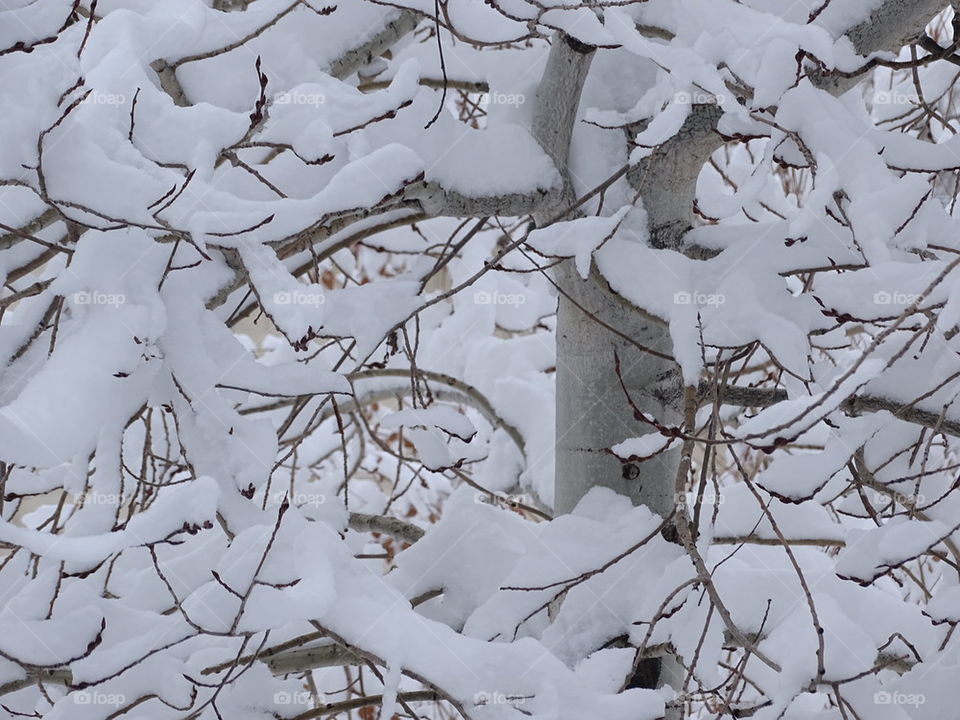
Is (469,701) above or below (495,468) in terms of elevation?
above

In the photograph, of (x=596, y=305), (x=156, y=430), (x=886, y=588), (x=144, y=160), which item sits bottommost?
(x=886, y=588)

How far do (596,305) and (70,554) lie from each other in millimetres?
1147

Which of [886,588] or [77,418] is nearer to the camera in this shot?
[77,418]

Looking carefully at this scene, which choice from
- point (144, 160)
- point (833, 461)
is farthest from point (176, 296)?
point (833, 461)

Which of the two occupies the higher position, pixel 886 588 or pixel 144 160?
pixel 144 160

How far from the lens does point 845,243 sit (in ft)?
4.99

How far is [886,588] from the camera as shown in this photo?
2709 mm

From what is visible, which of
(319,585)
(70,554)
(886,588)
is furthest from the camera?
(886,588)

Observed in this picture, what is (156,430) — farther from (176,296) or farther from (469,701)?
(469,701)

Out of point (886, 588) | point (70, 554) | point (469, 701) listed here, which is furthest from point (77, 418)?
point (886, 588)

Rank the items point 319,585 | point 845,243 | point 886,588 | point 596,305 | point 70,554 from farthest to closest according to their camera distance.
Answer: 1. point 886,588
2. point 596,305
3. point 845,243
4. point 319,585
5. point 70,554

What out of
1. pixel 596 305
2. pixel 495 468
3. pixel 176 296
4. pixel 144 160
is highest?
pixel 144 160

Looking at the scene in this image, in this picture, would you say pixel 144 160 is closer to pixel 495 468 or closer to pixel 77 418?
pixel 77 418

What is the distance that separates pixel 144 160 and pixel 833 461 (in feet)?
3.44
